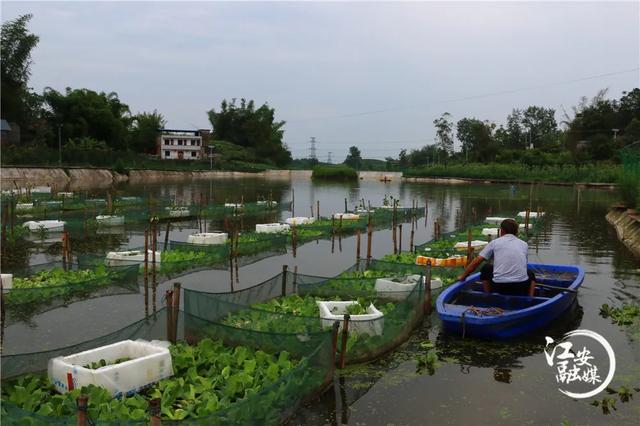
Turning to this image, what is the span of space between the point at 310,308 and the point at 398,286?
1.89m

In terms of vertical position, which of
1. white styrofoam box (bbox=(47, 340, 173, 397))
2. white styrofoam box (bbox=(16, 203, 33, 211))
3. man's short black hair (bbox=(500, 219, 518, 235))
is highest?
man's short black hair (bbox=(500, 219, 518, 235))

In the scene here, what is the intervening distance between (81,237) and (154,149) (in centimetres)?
7821

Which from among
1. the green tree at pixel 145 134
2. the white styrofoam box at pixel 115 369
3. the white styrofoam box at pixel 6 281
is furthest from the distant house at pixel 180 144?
the white styrofoam box at pixel 115 369

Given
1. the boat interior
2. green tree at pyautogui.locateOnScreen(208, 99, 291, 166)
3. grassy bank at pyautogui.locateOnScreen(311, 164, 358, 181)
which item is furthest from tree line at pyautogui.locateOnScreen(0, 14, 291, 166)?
the boat interior

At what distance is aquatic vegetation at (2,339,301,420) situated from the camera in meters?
6.03

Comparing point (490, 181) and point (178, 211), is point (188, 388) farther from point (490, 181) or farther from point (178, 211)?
point (490, 181)

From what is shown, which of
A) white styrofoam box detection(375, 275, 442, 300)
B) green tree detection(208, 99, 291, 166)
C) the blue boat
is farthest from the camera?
green tree detection(208, 99, 291, 166)

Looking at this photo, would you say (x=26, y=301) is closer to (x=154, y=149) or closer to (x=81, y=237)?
(x=81, y=237)

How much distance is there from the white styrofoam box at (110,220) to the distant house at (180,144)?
6962 centimetres

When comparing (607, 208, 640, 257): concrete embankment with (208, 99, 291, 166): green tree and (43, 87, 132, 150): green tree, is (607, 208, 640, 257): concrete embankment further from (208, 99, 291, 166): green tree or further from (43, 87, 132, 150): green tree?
(208, 99, 291, 166): green tree

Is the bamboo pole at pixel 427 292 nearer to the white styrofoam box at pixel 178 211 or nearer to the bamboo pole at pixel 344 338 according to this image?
the bamboo pole at pixel 344 338

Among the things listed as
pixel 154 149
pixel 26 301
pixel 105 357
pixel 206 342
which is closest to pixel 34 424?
pixel 105 357

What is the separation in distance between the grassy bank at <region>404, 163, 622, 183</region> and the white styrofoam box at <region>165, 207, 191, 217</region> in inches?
1691

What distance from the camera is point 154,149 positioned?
96250 millimetres
